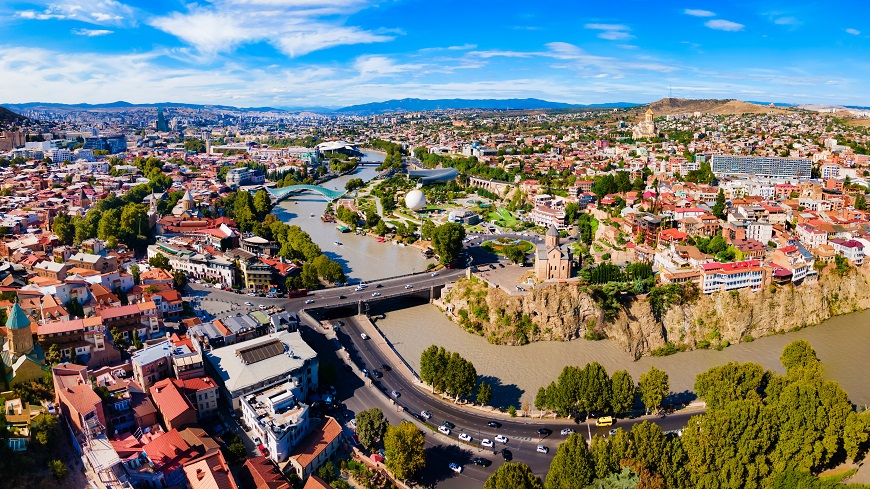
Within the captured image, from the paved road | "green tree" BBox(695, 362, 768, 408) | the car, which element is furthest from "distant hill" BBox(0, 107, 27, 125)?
"green tree" BBox(695, 362, 768, 408)

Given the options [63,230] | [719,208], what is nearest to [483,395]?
[719,208]

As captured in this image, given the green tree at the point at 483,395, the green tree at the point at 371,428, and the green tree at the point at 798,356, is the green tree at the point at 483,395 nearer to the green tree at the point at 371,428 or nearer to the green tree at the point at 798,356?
the green tree at the point at 371,428

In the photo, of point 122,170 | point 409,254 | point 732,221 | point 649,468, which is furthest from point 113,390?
point 122,170

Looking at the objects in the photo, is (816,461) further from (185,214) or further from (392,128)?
(392,128)

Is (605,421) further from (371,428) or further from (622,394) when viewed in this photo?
(371,428)

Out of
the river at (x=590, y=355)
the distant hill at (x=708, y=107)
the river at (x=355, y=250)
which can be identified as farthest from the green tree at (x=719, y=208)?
the distant hill at (x=708, y=107)

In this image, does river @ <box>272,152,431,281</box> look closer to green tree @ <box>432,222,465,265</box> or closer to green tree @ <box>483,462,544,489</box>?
green tree @ <box>432,222,465,265</box>
